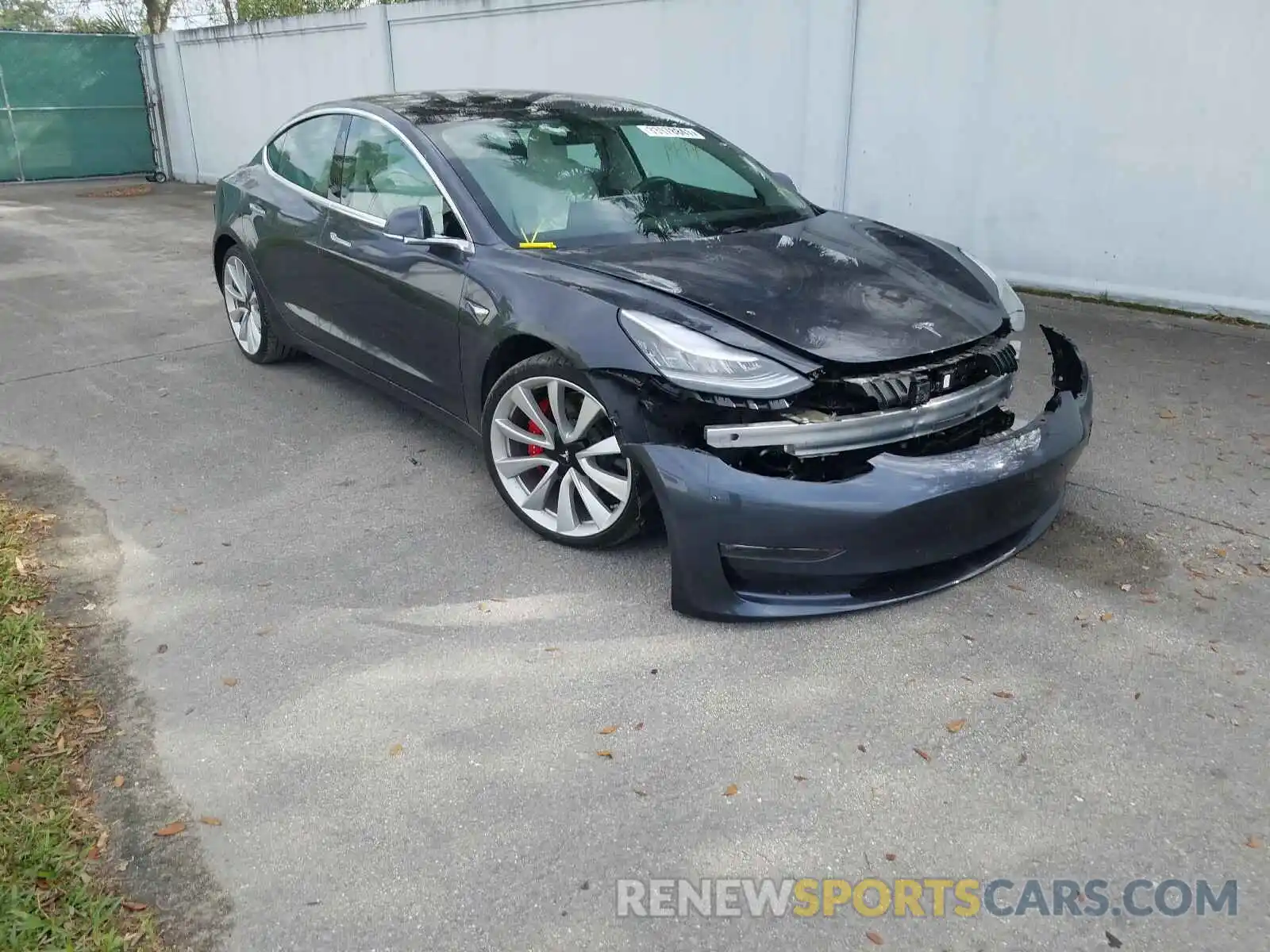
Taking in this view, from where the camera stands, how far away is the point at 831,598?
3180 mm

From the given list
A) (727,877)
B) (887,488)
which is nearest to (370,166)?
(887,488)

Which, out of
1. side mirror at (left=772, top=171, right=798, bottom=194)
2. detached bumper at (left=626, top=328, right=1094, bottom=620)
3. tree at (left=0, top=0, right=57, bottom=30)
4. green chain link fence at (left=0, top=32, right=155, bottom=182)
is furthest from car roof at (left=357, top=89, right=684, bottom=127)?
tree at (left=0, top=0, right=57, bottom=30)

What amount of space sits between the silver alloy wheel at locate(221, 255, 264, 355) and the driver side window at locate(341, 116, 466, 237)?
133cm

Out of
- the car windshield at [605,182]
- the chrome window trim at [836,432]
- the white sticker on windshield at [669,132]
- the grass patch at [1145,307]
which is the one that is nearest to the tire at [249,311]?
the car windshield at [605,182]

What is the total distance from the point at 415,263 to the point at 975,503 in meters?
2.47

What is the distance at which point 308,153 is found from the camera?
5.30 m

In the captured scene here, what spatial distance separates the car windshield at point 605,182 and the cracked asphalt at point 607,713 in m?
1.23

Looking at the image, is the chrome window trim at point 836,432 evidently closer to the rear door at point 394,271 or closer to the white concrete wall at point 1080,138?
the rear door at point 394,271

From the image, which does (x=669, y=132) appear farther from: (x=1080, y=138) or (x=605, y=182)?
(x=1080, y=138)

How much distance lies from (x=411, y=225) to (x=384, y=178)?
734 mm

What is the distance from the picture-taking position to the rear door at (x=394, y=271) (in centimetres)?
411

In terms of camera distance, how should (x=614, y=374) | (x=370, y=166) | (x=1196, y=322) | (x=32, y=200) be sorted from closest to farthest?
(x=614, y=374) < (x=370, y=166) < (x=1196, y=322) < (x=32, y=200)

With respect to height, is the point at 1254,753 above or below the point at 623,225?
below

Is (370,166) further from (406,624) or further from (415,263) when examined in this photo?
(406,624)
